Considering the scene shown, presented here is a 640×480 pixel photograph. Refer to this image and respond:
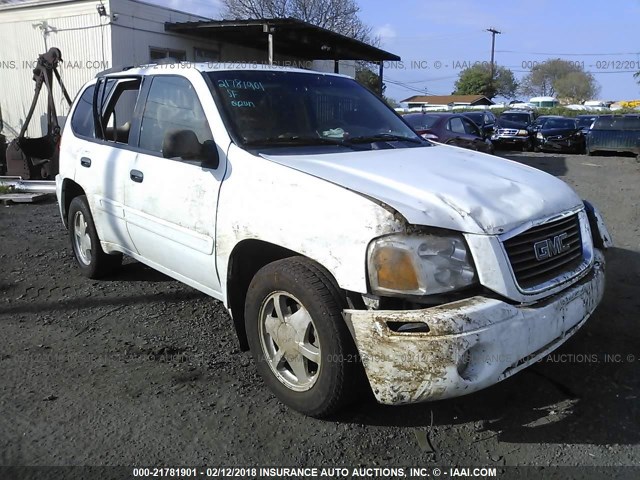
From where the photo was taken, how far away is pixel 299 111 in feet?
12.5

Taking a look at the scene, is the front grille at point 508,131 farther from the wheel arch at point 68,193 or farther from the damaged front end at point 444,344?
the damaged front end at point 444,344

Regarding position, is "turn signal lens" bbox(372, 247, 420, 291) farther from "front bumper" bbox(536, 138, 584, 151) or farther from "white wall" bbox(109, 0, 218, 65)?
"front bumper" bbox(536, 138, 584, 151)

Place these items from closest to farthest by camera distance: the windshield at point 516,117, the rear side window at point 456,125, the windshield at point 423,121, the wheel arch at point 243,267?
the wheel arch at point 243,267
the windshield at point 423,121
the rear side window at point 456,125
the windshield at point 516,117

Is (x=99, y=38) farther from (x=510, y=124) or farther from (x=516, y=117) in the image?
(x=516, y=117)

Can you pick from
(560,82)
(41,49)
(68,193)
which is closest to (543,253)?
(68,193)

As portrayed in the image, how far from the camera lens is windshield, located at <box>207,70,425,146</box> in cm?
354

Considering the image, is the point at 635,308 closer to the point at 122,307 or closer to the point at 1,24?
the point at 122,307

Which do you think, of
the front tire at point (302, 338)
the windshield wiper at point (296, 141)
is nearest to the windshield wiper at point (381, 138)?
the windshield wiper at point (296, 141)

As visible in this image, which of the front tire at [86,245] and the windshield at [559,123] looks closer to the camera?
the front tire at [86,245]

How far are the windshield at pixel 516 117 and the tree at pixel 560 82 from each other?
67863 millimetres

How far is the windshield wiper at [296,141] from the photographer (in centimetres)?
343

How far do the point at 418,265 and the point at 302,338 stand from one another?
0.75m

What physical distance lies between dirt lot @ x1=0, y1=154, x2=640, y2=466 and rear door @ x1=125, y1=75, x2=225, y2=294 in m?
0.54

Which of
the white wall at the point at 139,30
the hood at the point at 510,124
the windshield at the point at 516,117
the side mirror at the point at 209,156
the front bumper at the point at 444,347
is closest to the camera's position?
the front bumper at the point at 444,347
